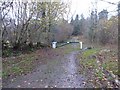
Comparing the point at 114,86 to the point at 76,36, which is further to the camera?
the point at 76,36

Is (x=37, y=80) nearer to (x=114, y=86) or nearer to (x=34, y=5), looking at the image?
(x=114, y=86)

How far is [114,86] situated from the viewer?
5266 millimetres

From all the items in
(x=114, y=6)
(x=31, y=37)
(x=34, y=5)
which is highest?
(x=34, y=5)

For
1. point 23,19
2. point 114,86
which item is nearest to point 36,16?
point 23,19

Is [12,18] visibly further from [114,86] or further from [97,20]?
[97,20]

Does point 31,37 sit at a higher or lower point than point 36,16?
lower

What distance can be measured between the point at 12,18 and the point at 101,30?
379 inches

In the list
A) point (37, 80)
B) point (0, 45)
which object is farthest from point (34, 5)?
point (37, 80)

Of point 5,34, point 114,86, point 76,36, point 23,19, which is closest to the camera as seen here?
point 114,86

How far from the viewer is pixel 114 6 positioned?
5668mm

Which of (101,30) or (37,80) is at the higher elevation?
(101,30)

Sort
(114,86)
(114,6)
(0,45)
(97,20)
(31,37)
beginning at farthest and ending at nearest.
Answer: (97,20) → (31,37) → (0,45) → (114,6) → (114,86)

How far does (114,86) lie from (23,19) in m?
9.57

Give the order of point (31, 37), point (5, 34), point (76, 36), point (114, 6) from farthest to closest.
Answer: point (76, 36), point (31, 37), point (5, 34), point (114, 6)
